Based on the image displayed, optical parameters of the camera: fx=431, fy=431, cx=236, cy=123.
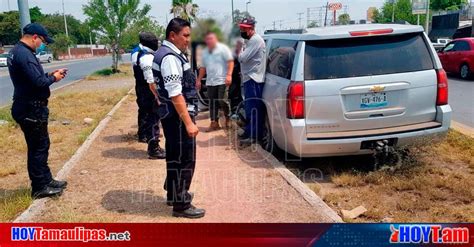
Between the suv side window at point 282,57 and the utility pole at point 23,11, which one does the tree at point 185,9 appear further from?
the utility pole at point 23,11

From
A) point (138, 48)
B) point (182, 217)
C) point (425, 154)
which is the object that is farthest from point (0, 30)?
point (425, 154)

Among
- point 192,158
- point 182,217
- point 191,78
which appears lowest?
point 182,217

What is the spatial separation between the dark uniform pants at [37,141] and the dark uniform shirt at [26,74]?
14cm

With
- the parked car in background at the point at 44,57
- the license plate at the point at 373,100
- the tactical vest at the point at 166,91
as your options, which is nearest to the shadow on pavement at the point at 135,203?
the tactical vest at the point at 166,91

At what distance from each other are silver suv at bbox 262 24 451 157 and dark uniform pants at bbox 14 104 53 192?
247 cm

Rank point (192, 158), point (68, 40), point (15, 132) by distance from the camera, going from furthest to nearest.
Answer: point (15, 132), point (68, 40), point (192, 158)

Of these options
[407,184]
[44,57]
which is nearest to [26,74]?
[44,57]

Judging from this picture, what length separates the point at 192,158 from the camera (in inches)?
148

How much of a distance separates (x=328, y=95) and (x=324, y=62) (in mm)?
370

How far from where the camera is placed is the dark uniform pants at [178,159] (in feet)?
12.0

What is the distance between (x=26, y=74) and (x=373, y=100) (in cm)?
337

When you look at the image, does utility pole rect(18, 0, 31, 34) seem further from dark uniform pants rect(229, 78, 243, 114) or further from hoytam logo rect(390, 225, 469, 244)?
hoytam logo rect(390, 225, 469, 244)

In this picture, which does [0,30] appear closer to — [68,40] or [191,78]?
[68,40]

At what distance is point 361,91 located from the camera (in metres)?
4.43
